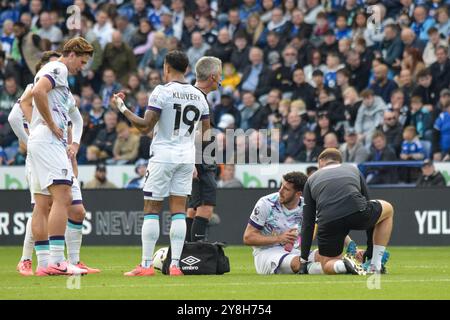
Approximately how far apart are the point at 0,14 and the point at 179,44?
5.43 meters

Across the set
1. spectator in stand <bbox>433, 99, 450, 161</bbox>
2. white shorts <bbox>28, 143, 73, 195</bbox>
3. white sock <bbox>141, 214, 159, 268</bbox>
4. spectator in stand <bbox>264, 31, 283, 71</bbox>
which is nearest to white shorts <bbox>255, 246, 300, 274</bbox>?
white sock <bbox>141, 214, 159, 268</bbox>

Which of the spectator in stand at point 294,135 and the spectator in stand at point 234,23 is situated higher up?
the spectator in stand at point 234,23

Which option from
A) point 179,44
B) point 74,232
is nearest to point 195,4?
point 179,44

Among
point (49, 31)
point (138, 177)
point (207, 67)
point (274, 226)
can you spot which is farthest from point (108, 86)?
point (274, 226)

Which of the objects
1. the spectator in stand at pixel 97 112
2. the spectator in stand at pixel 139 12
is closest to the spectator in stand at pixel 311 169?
the spectator in stand at pixel 97 112

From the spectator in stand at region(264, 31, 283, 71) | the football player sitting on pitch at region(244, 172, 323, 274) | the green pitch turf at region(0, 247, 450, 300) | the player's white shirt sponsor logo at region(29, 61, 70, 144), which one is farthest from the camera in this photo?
the spectator in stand at region(264, 31, 283, 71)

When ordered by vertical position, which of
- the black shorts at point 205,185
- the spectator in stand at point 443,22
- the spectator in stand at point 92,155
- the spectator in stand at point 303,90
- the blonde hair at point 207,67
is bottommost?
the black shorts at point 205,185

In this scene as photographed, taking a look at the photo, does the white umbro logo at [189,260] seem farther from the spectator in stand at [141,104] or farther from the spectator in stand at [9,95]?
the spectator in stand at [9,95]

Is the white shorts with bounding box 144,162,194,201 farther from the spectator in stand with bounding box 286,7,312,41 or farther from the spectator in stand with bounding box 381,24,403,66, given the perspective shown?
the spectator in stand with bounding box 286,7,312,41

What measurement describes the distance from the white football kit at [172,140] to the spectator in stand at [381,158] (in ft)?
31.8

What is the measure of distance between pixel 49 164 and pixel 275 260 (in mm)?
2834

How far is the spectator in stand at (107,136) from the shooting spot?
2538cm

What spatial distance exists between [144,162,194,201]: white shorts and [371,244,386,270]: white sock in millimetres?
2159

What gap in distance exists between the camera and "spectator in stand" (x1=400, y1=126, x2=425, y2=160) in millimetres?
22609
